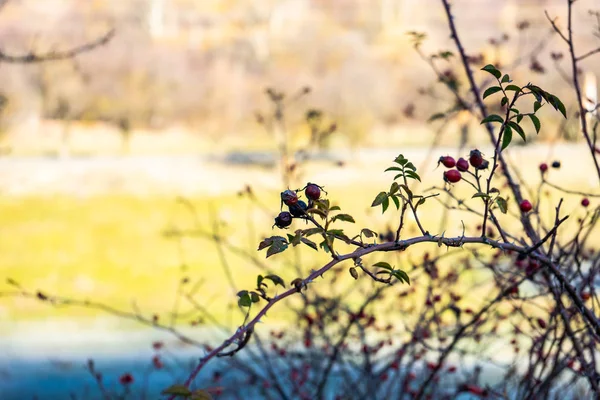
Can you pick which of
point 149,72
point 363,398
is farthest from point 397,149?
point 363,398

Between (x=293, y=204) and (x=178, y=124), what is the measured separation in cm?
1472

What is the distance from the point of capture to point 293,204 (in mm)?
953

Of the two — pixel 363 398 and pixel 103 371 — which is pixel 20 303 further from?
pixel 363 398

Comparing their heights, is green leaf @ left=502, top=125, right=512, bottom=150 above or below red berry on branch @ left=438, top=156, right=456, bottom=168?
below

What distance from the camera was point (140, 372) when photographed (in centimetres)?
498

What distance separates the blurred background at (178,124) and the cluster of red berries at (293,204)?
19.0ft

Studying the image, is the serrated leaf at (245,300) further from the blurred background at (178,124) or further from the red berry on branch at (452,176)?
the blurred background at (178,124)

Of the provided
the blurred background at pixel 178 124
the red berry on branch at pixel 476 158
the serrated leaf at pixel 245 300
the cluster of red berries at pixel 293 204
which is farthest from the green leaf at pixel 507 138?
the blurred background at pixel 178 124

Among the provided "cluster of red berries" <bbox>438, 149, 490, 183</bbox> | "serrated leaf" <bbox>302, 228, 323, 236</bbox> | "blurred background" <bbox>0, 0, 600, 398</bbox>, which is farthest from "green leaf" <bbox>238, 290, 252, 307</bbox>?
"blurred background" <bbox>0, 0, 600, 398</bbox>

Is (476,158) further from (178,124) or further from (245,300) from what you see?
(178,124)

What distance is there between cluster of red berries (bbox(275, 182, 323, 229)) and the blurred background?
5802mm

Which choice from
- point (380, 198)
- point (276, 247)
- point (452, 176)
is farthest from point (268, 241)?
point (452, 176)

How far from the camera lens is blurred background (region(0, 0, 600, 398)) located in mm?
8750

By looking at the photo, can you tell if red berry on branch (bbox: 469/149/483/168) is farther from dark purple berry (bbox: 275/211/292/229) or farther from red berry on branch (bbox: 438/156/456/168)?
dark purple berry (bbox: 275/211/292/229)
